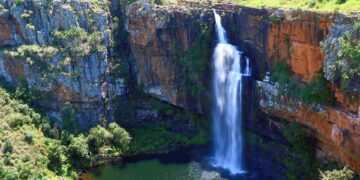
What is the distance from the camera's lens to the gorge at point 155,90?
3325cm

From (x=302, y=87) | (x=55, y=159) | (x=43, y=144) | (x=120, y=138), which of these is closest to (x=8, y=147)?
(x=43, y=144)

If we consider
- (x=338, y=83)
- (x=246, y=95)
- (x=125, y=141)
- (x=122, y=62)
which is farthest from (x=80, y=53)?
(x=338, y=83)

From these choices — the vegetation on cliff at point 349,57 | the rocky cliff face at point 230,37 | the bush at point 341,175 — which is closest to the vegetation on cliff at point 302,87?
the rocky cliff face at point 230,37

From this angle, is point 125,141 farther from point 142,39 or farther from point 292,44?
point 292,44

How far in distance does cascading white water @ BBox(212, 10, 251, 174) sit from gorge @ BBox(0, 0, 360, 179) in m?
0.08

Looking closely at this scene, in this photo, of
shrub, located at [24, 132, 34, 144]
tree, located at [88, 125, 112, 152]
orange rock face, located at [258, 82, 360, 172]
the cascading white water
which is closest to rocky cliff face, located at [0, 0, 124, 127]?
tree, located at [88, 125, 112, 152]

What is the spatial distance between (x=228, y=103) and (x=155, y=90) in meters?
6.61

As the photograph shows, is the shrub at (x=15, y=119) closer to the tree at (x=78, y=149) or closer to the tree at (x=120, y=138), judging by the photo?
the tree at (x=78, y=149)

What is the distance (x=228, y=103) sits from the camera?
124 ft

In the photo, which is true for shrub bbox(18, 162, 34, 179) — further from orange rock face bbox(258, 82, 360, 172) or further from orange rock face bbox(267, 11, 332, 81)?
orange rock face bbox(267, 11, 332, 81)

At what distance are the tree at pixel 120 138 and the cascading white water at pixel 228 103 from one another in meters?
7.10

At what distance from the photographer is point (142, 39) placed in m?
39.6

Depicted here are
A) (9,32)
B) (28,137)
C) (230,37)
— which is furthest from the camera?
(9,32)

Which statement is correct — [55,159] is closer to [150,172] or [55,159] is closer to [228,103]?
[150,172]
